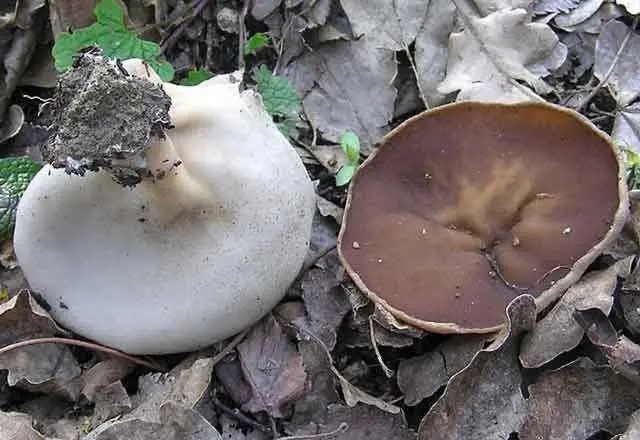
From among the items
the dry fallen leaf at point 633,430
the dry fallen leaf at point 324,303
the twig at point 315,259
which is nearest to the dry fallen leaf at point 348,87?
the twig at point 315,259

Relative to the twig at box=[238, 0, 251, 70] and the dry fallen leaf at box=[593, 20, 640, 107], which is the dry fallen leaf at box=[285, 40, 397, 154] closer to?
the twig at box=[238, 0, 251, 70]

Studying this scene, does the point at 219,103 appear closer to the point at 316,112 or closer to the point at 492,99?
the point at 316,112

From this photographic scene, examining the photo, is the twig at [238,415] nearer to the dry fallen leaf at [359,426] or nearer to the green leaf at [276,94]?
the dry fallen leaf at [359,426]

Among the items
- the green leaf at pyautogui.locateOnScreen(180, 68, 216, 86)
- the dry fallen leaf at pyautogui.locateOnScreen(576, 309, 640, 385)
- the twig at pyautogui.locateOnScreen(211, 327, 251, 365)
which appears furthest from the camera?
Result: the green leaf at pyautogui.locateOnScreen(180, 68, 216, 86)

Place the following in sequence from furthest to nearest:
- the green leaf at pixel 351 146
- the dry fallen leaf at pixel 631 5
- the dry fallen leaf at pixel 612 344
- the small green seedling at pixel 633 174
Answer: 1. the dry fallen leaf at pixel 631 5
2. the green leaf at pixel 351 146
3. the small green seedling at pixel 633 174
4. the dry fallen leaf at pixel 612 344

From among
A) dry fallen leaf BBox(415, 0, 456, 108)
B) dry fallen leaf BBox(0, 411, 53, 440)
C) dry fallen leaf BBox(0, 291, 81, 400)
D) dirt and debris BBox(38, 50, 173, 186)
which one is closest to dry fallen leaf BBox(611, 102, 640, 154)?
dry fallen leaf BBox(415, 0, 456, 108)

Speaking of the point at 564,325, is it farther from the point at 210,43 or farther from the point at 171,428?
the point at 210,43

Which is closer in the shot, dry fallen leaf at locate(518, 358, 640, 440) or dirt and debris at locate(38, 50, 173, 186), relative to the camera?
dirt and debris at locate(38, 50, 173, 186)
